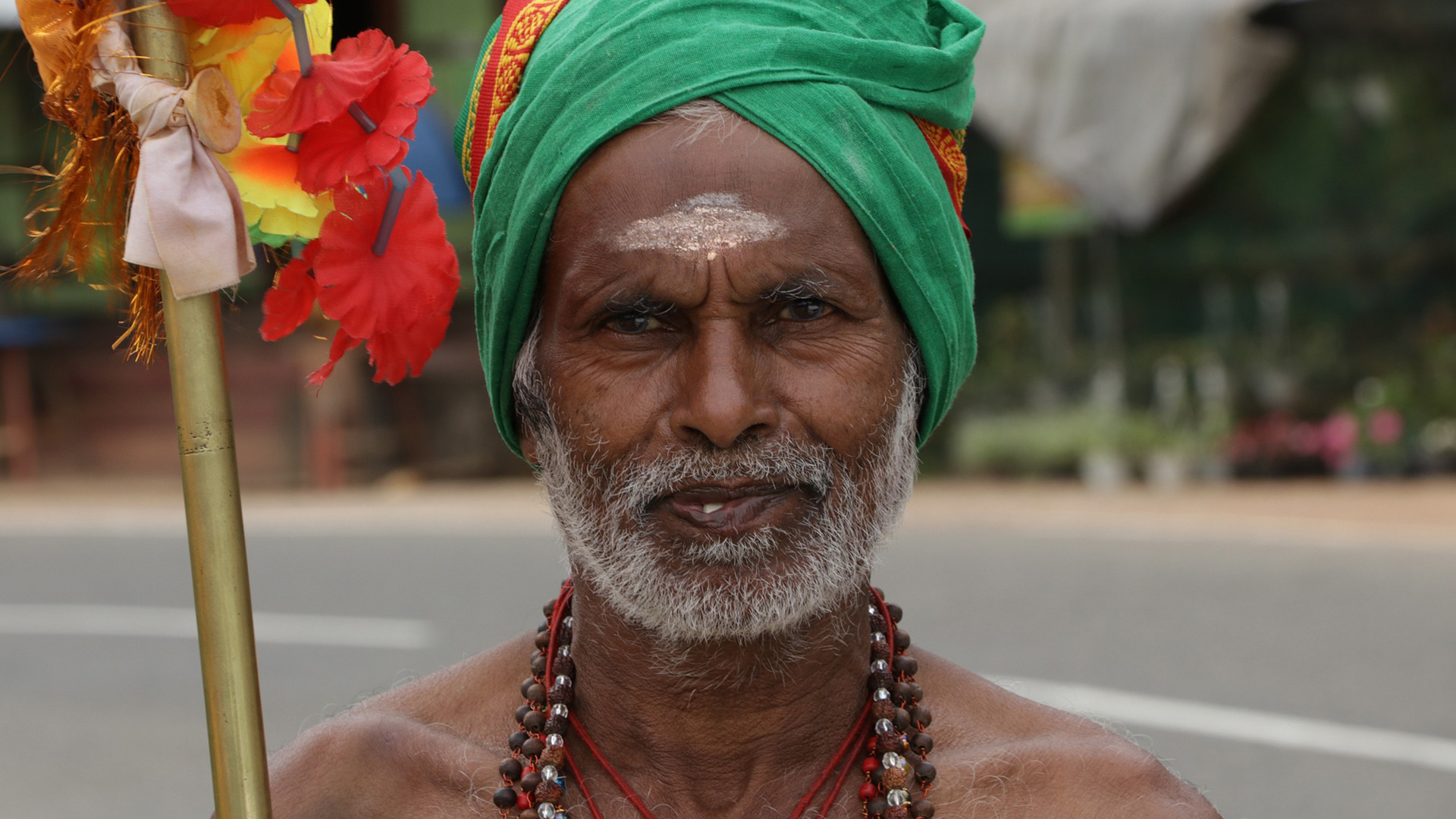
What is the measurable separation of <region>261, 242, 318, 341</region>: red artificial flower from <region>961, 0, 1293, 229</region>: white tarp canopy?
11.2 meters

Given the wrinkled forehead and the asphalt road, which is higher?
the wrinkled forehead

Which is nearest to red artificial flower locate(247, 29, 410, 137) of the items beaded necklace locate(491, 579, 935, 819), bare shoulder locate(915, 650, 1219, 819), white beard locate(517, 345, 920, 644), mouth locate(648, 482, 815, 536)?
white beard locate(517, 345, 920, 644)

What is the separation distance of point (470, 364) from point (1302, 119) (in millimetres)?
8065

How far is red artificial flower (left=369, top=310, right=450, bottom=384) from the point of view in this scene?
2.09 meters

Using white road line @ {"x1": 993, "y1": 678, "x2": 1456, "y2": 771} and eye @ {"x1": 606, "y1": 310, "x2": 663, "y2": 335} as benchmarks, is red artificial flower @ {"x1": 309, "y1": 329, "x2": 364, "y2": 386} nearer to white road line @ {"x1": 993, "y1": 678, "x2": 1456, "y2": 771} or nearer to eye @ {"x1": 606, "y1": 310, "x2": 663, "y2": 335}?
eye @ {"x1": 606, "y1": 310, "x2": 663, "y2": 335}

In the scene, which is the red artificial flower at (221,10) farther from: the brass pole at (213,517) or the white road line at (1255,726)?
the white road line at (1255,726)

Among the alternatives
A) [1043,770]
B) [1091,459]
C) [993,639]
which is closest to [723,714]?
[1043,770]

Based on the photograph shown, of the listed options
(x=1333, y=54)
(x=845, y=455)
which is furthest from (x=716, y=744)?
(x=1333, y=54)

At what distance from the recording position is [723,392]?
6.68ft

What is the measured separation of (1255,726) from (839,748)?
459 centimetres

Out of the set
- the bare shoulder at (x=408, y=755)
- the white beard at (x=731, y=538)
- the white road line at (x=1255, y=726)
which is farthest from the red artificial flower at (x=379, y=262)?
the white road line at (x=1255, y=726)

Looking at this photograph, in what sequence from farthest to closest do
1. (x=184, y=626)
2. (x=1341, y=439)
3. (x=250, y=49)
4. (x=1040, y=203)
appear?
(x=1040, y=203) → (x=1341, y=439) → (x=184, y=626) → (x=250, y=49)

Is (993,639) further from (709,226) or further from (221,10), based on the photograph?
(221,10)

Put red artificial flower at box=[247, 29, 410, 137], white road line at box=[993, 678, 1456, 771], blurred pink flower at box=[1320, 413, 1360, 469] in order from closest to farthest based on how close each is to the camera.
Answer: red artificial flower at box=[247, 29, 410, 137], white road line at box=[993, 678, 1456, 771], blurred pink flower at box=[1320, 413, 1360, 469]
